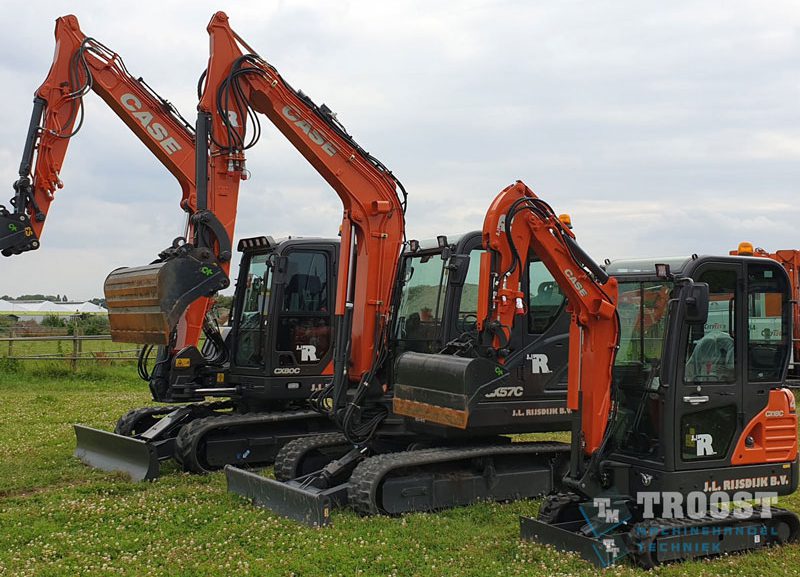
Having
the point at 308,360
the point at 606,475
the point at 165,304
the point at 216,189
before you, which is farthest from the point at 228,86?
the point at 606,475

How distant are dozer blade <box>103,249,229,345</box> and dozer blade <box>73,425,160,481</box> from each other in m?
1.48

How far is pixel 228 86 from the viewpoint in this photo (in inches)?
382

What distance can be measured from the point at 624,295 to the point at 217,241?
445cm

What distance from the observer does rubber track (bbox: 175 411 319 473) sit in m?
10.5

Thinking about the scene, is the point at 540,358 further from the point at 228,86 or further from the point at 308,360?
the point at 228,86

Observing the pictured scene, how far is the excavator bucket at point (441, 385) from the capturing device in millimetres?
7262

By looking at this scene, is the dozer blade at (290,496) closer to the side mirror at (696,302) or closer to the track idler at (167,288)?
the track idler at (167,288)

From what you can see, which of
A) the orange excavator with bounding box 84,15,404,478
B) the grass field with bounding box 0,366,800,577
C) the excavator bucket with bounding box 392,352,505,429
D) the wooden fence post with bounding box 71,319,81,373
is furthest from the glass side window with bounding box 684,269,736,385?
the wooden fence post with bounding box 71,319,81,373

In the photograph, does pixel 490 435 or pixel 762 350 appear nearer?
pixel 762 350

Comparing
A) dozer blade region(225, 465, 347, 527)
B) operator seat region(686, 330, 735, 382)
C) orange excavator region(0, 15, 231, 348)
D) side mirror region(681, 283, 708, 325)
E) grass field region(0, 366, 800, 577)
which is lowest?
grass field region(0, 366, 800, 577)

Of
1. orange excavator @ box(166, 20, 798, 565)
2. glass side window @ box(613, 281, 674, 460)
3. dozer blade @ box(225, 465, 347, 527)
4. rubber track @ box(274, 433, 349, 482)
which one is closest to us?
orange excavator @ box(166, 20, 798, 565)

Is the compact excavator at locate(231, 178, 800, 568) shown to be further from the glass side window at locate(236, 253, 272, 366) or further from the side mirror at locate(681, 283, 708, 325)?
the glass side window at locate(236, 253, 272, 366)

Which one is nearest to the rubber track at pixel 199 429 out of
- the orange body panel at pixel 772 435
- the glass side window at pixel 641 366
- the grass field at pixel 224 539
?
the grass field at pixel 224 539

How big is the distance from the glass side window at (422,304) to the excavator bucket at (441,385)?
3.45ft
